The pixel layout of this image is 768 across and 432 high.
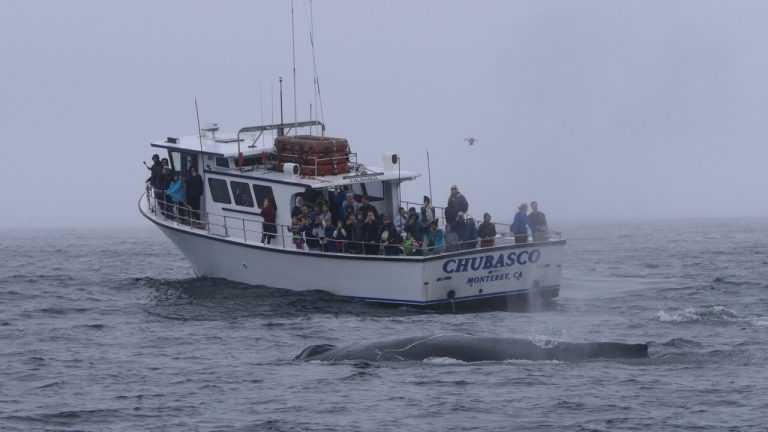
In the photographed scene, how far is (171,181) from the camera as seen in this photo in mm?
38062

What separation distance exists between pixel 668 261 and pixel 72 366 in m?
29.7

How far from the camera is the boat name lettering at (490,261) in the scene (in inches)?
1209

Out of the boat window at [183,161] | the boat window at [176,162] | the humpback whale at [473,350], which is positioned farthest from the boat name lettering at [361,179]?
the humpback whale at [473,350]

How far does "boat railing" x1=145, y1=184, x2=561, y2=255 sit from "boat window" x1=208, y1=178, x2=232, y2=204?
0.49m

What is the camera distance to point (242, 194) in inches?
1403

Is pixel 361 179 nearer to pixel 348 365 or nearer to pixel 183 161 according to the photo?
pixel 183 161

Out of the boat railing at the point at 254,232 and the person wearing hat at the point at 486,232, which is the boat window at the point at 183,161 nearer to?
the boat railing at the point at 254,232

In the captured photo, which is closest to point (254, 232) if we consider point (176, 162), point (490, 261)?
point (176, 162)

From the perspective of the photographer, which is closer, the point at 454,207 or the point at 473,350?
the point at 473,350

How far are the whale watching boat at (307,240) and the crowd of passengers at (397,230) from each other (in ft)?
0.49

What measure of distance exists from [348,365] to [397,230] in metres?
10.6

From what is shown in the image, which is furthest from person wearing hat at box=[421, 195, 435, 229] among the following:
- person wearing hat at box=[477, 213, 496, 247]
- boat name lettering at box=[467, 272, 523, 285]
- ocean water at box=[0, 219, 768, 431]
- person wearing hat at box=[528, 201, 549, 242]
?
person wearing hat at box=[528, 201, 549, 242]

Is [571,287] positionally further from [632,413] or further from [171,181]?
[632,413]

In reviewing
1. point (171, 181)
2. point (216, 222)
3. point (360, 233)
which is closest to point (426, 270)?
point (360, 233)
